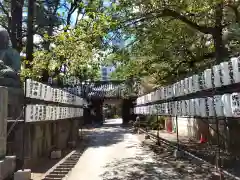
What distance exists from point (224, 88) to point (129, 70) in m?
12.6

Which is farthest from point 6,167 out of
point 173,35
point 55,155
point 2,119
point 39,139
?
point 173,35

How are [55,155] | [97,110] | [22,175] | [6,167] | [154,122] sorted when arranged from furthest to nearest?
[97,110] → [154,122] → [55,155] → [22,175] → [6,167]

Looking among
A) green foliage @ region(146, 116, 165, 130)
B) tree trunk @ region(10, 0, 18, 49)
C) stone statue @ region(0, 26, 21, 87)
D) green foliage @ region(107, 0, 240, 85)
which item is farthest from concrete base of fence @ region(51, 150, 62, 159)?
green foliage @ region(146, 116, 165, 130)

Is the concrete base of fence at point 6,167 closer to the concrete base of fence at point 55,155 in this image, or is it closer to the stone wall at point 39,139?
the stone wall at point 39,139

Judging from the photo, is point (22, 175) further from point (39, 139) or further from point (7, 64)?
point (7, 64)

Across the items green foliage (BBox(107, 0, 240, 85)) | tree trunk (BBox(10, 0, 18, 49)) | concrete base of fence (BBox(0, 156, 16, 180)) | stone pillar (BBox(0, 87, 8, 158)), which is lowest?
concrete base of fence (BBox(0, 156, 16, 180))

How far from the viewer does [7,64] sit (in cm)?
1180

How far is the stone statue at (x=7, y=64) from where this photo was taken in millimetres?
10656

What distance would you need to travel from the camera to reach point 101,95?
135 feet

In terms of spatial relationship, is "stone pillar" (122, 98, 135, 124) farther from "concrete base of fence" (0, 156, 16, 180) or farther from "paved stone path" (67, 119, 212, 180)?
"concrete base of fence" (0, 156, 16, 180)

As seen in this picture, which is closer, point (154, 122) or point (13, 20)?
point (13, 20)

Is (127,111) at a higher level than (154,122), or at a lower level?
higher

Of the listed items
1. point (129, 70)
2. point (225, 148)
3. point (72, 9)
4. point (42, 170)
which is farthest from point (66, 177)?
point (72, 9)

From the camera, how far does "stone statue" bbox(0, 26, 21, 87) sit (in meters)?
10.7
